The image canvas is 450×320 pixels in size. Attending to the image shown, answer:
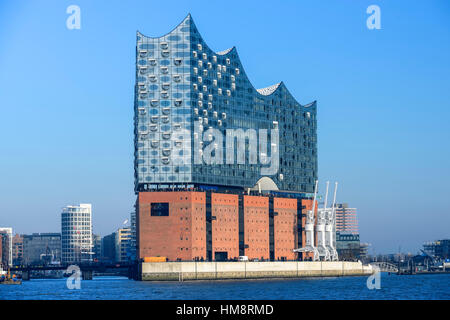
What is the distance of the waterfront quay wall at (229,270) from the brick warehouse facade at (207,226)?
385cm

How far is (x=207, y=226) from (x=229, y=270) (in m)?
11.0

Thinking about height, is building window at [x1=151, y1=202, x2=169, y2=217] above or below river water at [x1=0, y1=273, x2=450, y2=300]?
above

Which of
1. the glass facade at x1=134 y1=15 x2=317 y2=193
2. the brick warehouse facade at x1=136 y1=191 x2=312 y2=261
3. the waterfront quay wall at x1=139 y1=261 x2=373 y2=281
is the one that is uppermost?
the glass facade at x1=134 y1=15 x2=317 y2=193

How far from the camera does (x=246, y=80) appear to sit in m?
193

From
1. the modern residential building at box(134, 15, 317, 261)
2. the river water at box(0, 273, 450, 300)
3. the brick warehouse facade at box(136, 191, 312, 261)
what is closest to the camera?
the river water at box(0, 273, 450, 300)

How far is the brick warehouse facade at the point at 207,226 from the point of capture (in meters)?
170

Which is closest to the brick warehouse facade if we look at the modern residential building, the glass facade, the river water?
the modern residential building

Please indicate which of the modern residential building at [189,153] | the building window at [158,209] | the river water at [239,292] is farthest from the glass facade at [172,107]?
the river water at [239,292]

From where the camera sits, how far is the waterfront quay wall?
164625 millimetres

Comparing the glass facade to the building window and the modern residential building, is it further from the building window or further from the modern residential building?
the building window

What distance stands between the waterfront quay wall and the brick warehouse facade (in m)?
3.85

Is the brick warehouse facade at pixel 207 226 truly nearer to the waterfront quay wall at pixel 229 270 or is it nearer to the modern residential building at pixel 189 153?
the modern residential building at pixel 189 153
